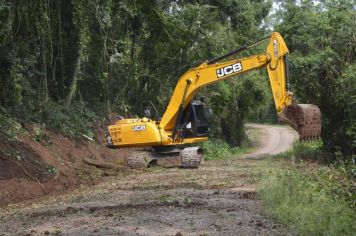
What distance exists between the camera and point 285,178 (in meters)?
10.1

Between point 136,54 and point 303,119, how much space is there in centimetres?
1198

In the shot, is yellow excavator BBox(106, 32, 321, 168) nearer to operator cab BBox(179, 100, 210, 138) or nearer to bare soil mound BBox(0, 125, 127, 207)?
operator cab BBox(179, 100, 210, 138)

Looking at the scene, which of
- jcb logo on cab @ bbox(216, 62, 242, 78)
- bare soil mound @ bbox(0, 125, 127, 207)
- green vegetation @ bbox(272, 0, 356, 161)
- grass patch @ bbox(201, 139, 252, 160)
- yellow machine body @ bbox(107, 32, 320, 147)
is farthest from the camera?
grass patch @ bbox(201, 139, 252, 160)

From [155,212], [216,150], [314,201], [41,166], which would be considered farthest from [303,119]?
[216,150]

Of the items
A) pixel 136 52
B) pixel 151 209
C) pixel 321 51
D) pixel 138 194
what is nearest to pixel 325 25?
pixel 321 51

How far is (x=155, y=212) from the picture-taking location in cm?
920

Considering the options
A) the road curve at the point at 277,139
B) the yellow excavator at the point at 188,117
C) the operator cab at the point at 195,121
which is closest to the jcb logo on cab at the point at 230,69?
the yellow excavator at the point at 188,117

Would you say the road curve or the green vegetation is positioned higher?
the green vegetation

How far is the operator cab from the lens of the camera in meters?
18.8

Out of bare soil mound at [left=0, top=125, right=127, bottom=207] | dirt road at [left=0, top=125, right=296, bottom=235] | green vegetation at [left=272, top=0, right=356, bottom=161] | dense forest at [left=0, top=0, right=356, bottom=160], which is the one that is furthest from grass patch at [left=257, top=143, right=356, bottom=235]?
green vegetation at [left=272, top=0, right=356, bottom=161]

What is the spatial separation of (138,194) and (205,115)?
24.9 ft

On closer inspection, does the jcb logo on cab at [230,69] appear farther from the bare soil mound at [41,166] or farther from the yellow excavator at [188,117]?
the bare soil mound at [41,166]

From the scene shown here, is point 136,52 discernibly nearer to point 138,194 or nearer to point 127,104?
point 127,104

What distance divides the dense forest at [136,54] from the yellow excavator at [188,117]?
84.5 inches
